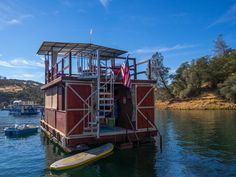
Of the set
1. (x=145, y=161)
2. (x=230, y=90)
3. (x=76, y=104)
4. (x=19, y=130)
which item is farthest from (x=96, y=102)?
(x=230, y=90)

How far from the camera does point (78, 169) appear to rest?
42.9ft

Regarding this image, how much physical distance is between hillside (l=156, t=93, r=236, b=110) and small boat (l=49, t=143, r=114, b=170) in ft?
174

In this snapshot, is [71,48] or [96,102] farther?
[71,48]

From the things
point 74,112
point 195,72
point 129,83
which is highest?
point 195,72

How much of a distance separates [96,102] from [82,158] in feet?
12.6

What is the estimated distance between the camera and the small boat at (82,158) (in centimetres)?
1301

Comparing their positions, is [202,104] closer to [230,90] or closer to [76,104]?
[230,90]

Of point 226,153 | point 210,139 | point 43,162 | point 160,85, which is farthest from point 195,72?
point 43,162

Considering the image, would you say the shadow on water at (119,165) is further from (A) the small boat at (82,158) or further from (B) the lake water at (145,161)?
(A) the small boat at (82,158)

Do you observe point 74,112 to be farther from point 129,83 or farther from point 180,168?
point 180,168

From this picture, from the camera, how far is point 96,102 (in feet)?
53.4

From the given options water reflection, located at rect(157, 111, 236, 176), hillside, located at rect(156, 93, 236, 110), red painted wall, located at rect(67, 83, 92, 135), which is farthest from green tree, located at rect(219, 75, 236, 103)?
red painted wall, located at rect(67, 83, 92, 135)

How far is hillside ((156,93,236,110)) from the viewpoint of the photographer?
63144 millimetres

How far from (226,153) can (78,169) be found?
31.0ft
